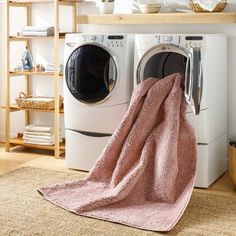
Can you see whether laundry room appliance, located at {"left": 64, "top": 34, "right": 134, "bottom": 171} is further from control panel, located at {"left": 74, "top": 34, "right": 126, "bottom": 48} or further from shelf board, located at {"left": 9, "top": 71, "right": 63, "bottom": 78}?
shelf board, located at {"left": 9, "top": 71, "right": 63, "bottom": 78}

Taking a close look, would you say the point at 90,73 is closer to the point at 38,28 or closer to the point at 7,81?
the point at 38,28

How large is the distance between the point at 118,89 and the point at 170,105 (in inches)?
23.4

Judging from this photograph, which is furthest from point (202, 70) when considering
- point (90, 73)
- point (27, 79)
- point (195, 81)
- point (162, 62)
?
point (27, 79)

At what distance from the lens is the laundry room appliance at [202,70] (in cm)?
381

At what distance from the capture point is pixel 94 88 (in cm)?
416

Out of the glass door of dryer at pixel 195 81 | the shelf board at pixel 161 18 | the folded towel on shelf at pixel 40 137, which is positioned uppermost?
the shelf board at pixel 161 18

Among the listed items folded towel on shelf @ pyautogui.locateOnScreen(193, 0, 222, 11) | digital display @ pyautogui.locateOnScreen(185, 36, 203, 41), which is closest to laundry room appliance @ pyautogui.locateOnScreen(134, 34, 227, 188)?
digital display @ pyautogui.locateOnScreen(185, 36, 203, 41)

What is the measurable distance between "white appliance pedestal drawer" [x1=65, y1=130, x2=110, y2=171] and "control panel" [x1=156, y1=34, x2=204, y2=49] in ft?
2.81

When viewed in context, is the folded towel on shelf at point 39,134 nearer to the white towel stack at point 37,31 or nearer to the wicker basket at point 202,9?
the white towel stack at point 37,31

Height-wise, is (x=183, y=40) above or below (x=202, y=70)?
above

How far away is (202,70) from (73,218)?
1.32m

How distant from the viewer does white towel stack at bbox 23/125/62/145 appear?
4816mm

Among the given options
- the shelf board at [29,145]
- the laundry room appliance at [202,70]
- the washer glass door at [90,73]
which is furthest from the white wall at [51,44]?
the washer glass door at [90,73]

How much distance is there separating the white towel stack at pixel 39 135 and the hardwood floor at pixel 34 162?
0.38ft
